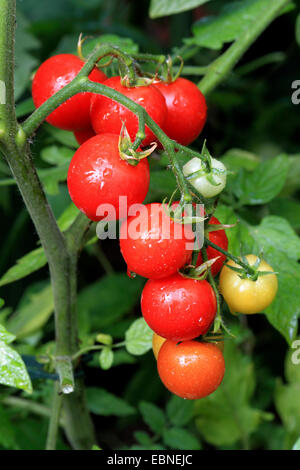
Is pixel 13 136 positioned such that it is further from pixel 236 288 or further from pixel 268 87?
pixel 268 87

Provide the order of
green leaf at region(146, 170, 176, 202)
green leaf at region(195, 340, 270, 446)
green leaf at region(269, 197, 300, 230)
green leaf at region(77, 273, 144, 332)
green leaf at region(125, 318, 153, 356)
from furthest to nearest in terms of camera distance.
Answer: green leaf at region(77, 273, 144, 332), green leaf at region(195, 340, 270, 446), green leaf at region(269, 197, 300, 230), green leaf at region(146, 170, 176, 202), green leaf at region(125, 318, 153, 356)

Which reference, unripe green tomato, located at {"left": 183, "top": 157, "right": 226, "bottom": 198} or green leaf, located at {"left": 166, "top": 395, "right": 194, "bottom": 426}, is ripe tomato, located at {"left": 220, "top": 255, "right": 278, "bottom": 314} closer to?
unripe green tomato, located at {"left": 183, "top": 157, "right": 226, "bottom": 198}

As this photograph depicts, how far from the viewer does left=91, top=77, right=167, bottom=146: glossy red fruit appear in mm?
454

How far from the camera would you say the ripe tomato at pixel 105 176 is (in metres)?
0.41

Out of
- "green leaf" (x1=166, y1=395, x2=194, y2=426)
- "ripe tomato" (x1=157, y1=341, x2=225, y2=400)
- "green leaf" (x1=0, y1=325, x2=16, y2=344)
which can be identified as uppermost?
"green leaf" (x1=0, y1=325, x2=16, y2=344)

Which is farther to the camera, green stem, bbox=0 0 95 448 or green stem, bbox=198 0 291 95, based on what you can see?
green stem, bbox=198 0 291 95

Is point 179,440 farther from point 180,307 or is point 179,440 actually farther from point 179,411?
point 180,307

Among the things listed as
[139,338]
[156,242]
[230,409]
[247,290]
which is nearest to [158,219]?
[156,242]

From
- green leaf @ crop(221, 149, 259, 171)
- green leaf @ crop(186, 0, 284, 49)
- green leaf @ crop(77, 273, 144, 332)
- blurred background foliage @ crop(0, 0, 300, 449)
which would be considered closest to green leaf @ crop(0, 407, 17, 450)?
blurred background foliage @ crop(0, 0, 300, 449)

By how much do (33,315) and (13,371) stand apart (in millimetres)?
567

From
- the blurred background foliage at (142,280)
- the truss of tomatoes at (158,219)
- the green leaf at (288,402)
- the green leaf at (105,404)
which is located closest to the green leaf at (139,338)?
the blurred background foliage at (142,280)

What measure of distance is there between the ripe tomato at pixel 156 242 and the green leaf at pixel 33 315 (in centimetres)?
54

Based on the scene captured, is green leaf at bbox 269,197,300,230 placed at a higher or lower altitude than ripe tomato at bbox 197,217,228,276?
lower

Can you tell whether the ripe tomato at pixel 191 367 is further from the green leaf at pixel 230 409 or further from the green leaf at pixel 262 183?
the green leaf at pixel 230 409
